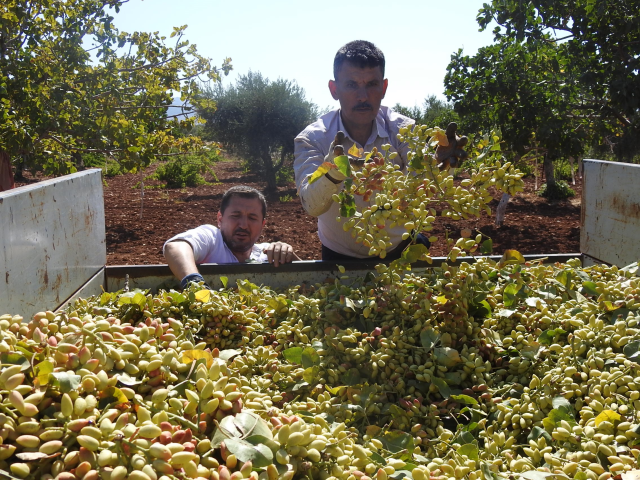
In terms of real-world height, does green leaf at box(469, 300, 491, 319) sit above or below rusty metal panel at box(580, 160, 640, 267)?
below

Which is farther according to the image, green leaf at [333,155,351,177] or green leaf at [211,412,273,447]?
green leaf at [333,155,351,177]

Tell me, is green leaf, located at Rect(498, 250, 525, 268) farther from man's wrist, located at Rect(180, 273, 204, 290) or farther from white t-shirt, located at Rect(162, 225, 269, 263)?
white t-shirt, located at Rect(162, 225, 269, 263)

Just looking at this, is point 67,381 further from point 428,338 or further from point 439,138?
point 439,138

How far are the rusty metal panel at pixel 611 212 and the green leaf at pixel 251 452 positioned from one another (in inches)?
84.9

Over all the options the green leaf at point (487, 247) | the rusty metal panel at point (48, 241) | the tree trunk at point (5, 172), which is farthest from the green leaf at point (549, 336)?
the tree trunk at point (5, 172)

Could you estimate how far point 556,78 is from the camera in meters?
9.02

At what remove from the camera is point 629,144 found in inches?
295

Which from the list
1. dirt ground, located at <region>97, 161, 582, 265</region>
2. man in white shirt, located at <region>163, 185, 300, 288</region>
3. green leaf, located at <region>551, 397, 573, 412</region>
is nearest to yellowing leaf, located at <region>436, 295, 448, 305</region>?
green leaf, located at <region>551, 397, 573, 412</region>

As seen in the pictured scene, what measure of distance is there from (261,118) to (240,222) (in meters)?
15.6

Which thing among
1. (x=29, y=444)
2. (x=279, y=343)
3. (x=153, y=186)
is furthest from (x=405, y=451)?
(x=153, y=186)

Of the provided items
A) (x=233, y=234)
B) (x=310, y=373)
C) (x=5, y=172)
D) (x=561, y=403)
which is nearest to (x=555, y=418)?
(x=561, y=403)

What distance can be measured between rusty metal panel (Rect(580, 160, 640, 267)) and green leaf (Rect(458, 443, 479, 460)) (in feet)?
5.43

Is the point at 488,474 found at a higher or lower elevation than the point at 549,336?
lower

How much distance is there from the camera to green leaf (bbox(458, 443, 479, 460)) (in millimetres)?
1270
